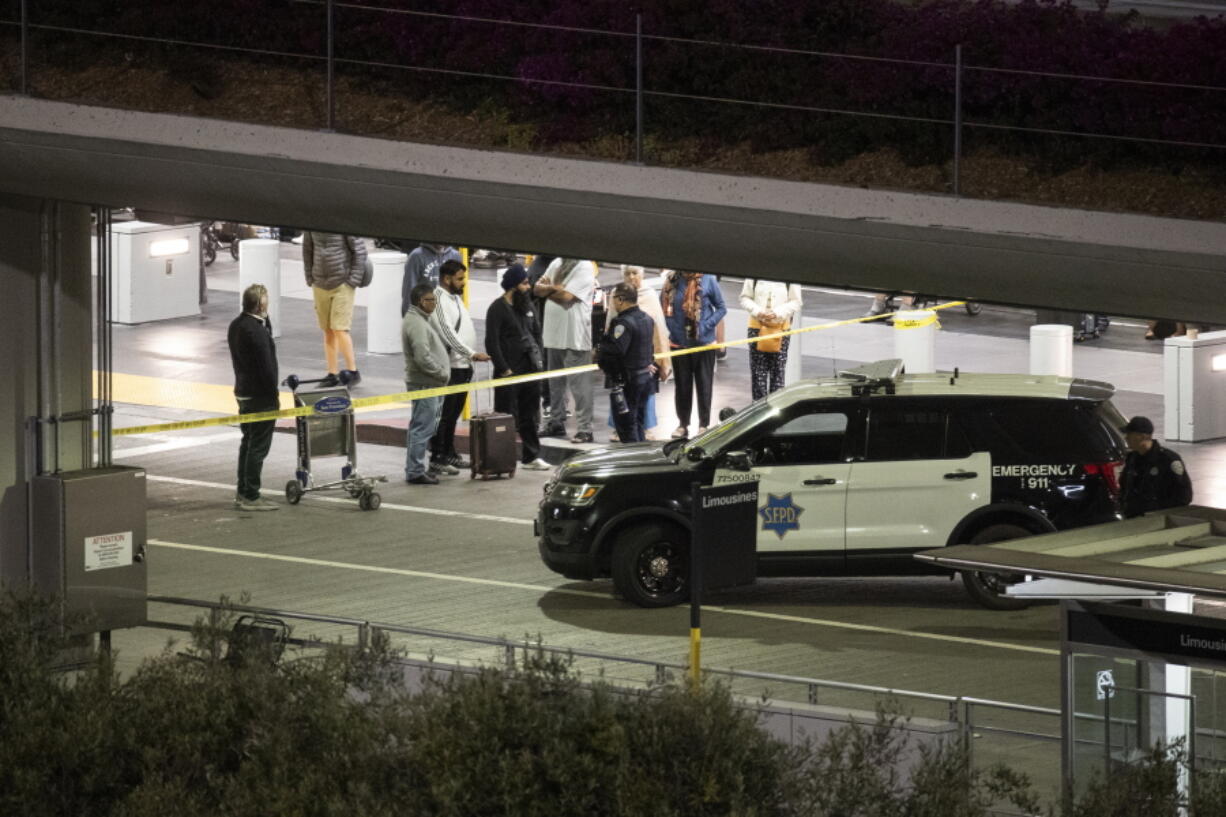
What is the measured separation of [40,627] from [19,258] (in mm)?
3372

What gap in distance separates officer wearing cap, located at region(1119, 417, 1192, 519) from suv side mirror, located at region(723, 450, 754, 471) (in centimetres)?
270

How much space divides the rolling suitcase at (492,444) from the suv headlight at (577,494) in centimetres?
459

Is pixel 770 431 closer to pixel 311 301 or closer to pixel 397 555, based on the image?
pixel 397 555

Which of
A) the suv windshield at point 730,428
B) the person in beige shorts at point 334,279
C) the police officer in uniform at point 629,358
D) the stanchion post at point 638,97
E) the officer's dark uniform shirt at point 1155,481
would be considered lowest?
the officer's dark uniform shirt at point 1155,481

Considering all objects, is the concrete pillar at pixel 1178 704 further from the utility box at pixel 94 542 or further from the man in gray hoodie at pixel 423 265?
the man in gray hoodie at pixel 423 265

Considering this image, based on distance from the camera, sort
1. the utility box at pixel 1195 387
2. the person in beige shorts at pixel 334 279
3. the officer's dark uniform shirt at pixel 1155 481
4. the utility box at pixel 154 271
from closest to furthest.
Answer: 1. the officer's dark uniform shirt at pixel 1155 481
2. the utility box at pixel 1195 387
3. the person in beige shorts at pixel 334 279
4. the utility box at pixel 154 271

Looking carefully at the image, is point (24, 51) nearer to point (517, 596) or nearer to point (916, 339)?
point (517, 596)

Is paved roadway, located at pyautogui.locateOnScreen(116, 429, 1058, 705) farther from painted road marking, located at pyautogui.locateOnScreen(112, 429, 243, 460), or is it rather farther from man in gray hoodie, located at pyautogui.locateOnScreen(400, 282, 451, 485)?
painted road marking, located at pyautogui.locateOnScreen(112, 429, 243, 460)

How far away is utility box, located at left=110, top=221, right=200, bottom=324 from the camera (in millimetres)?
31016

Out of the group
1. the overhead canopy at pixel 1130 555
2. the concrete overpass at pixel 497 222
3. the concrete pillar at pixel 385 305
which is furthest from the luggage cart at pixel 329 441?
the overhead canopy at pixel 1130 555

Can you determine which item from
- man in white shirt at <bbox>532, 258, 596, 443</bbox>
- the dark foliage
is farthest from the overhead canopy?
man in white shirt at <bbox>532, 258, 596, 443</bbox>

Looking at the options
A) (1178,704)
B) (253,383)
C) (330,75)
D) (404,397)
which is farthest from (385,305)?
(1178,704)

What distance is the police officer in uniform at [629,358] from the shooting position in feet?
72.3

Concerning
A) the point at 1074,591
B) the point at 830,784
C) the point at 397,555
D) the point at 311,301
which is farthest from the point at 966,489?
the point at 311,301
